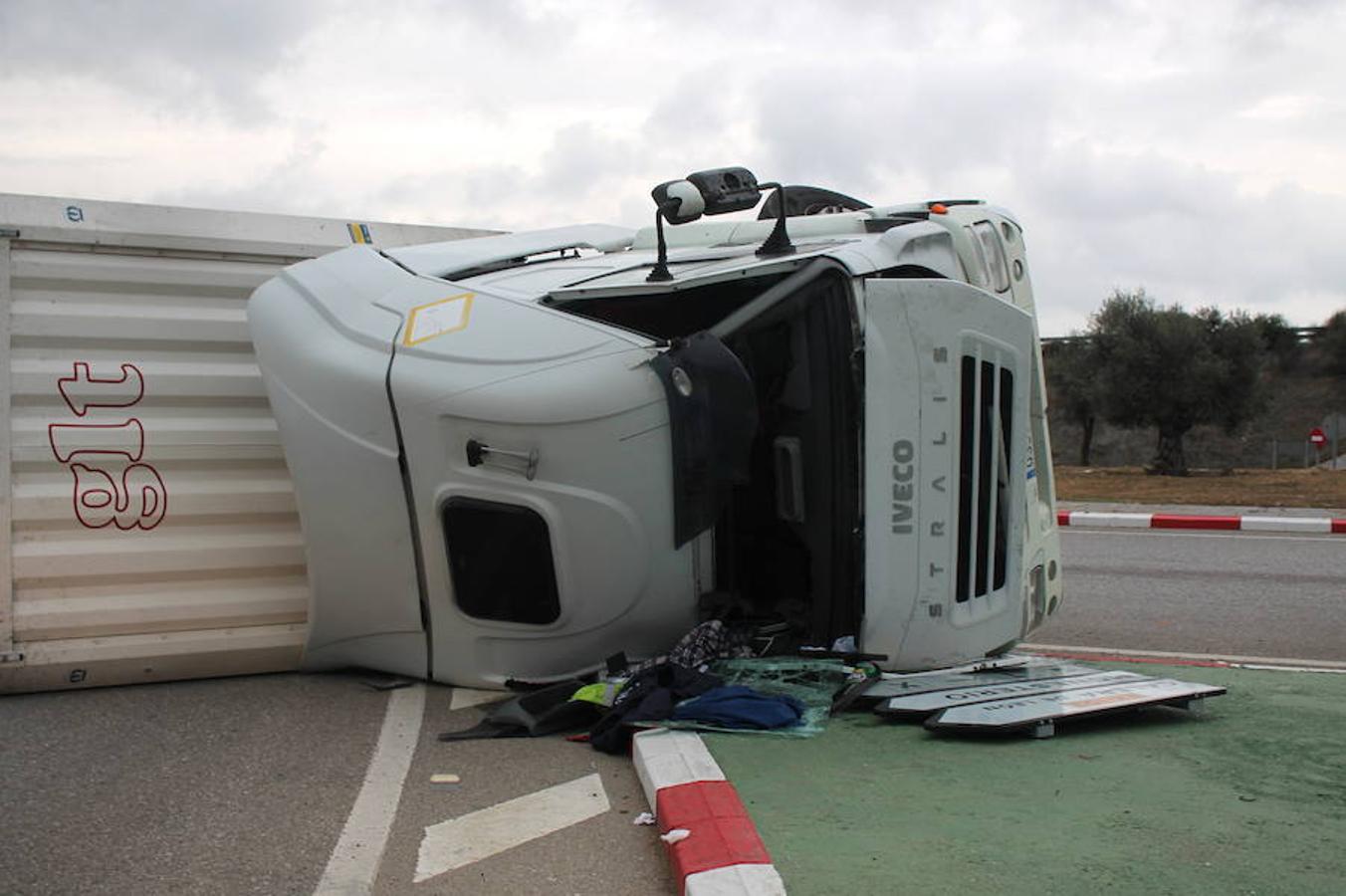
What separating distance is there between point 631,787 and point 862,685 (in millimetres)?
1235

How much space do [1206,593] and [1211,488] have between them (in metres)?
13.2

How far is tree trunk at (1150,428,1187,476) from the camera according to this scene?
1145 inches

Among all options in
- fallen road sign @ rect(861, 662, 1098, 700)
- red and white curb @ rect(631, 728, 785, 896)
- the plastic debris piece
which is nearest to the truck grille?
fallen road sign @ rect(861, 662, 1098, 700)

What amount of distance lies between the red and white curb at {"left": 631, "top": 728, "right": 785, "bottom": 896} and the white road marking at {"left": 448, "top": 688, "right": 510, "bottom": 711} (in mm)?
1090

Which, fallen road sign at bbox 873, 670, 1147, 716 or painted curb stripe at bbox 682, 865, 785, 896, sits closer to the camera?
painted curb stripe at bbox 682, 865, 785, 896

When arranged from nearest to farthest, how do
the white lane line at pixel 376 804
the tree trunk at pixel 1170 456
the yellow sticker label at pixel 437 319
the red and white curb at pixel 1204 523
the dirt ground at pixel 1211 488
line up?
the white lane line at pixel 376 804 → the yellow sticker label at pixel 437 319 → the red and white curb at pixel 1204 523 → the dirt ground at pixel 1211 488 → the tree trunk at pixel 1170 456

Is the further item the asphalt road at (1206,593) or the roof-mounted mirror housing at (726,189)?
the asphalt road at (1206,593)

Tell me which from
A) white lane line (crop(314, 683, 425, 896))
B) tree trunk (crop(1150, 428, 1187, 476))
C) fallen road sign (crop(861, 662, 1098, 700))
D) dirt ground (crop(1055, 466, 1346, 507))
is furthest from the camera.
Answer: tree trunk (crop(1150, 428, 1187, 476))

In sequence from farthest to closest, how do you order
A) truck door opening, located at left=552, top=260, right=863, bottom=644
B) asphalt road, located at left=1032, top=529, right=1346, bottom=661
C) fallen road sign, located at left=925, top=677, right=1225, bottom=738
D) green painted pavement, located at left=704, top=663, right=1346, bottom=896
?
asphalt road, located at left=1032, top=529, right=1346, bottom=661, truck door opening, located at left=552, top=260, right=863, bottom=644, fallen road sign, located at left=925, top=677, right=1225, bottom=738, green painted pavement, located at left=704, top=663, right=1346, bottom=896

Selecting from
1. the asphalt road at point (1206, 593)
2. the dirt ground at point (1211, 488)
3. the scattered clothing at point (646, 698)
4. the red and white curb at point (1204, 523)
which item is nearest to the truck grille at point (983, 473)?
the scattered clothing at point (646, 698)

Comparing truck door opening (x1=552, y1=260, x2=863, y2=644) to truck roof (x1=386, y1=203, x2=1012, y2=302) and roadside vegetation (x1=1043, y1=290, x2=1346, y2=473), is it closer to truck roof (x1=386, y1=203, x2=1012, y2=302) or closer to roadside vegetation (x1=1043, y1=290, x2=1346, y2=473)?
truck roof (x1=386, y1=203, x2=1012, y2=302)

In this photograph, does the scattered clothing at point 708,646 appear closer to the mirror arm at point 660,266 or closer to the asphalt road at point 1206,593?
the mirror arm at point 660,266

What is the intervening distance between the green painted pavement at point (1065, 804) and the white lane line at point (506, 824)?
449 mm

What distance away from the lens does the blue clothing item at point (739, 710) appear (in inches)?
193
